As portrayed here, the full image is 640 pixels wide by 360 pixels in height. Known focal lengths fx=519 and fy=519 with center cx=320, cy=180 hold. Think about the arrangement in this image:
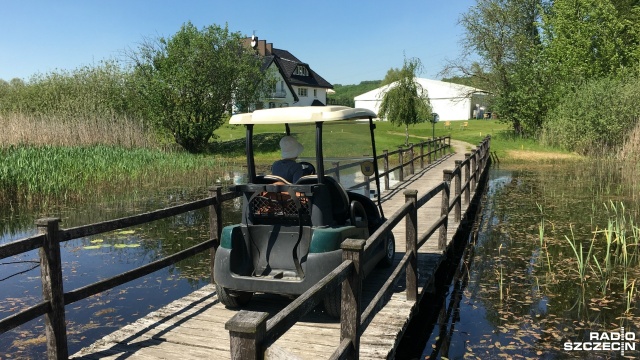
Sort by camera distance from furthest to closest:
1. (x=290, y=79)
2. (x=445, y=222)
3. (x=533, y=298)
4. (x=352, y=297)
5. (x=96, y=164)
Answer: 1. (x=290, y=79)
2. (x=96, y=164)
3. (x=445, y=222)
4. (x=533, y=298)
5. (x=352, y=297)

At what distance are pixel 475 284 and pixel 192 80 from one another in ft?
84.4

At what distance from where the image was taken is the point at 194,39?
30.3m

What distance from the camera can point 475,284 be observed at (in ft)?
24.2

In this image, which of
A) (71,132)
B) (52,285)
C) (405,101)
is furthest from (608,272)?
(405,101)

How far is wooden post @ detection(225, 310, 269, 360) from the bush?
2562cm

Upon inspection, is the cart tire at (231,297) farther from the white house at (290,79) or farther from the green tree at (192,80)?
the white house at (290,79)

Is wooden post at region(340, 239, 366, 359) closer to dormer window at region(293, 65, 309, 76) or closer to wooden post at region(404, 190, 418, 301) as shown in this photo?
wooden post at region(404, 190, 418, 301)

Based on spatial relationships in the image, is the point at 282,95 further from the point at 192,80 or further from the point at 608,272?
the point at 608,272

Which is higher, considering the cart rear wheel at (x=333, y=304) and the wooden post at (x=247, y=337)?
the wooden post at (x=247, y=337)

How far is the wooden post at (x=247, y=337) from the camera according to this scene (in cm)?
210

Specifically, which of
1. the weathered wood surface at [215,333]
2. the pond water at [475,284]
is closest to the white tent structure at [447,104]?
the pond water at [475,284]

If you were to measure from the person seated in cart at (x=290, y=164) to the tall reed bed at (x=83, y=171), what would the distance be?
10.2 metres

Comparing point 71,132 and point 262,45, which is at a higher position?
point 262,45

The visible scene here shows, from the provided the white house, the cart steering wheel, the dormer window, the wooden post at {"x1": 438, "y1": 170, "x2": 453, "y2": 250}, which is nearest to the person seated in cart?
the cart steering wheel
